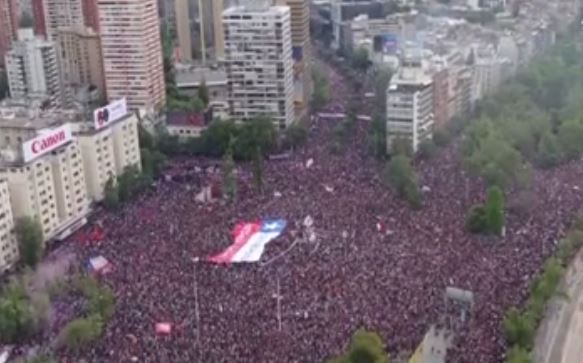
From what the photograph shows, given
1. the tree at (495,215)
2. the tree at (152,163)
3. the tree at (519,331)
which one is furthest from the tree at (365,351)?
the tree at (152,163)

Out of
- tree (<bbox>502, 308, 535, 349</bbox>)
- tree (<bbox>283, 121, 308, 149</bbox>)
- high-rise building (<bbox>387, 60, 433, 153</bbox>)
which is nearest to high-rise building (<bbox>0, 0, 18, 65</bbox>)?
tree (<bbox>283, 121, 308, 149</bbox>)

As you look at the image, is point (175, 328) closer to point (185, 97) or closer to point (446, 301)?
point (446, 301)

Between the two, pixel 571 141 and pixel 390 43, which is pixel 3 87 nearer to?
pixel 390 43

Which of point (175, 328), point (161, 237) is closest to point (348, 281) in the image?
point (175, 328)

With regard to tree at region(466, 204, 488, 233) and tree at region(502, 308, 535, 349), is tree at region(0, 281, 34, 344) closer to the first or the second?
tree at region(502, 308, 535, 349)

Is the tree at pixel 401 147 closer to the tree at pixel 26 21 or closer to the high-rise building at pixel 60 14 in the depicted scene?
the high-rise building at pixel 60 14
